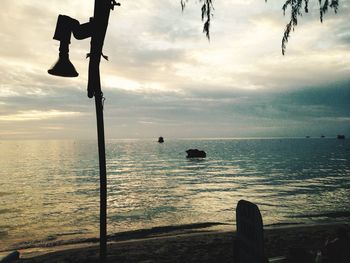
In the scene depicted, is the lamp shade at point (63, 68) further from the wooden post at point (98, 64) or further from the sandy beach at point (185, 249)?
the sandy beach at point (185, 249)

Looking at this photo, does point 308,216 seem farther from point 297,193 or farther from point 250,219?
point 250,219

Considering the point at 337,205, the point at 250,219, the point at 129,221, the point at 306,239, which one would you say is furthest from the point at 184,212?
the point at 250,219

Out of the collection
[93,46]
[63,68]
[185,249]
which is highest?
[93,46]

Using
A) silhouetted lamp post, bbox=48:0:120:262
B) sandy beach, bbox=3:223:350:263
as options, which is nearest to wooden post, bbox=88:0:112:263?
Answer: silhouetted lamp post, bbox=48:0:120:262

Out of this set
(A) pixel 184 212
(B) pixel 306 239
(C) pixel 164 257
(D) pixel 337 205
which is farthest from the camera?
(D) pixel 337 205

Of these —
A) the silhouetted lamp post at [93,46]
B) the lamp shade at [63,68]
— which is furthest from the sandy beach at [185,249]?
the lamp shade at [63,68]

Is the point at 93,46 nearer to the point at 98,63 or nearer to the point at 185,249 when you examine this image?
the point at 98,63

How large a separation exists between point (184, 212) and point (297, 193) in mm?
16157

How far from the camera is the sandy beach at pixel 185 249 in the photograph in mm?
11680

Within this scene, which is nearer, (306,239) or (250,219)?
(250,219)

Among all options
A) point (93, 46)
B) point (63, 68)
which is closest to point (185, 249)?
point (63, 68)

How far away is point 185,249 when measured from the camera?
1274 centimetres

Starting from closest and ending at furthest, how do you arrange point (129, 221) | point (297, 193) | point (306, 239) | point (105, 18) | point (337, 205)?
point (105, 18), point (306, 239), point (129, 221), point (337, 205), point (297, 193)

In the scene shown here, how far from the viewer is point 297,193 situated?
34.2 meters
